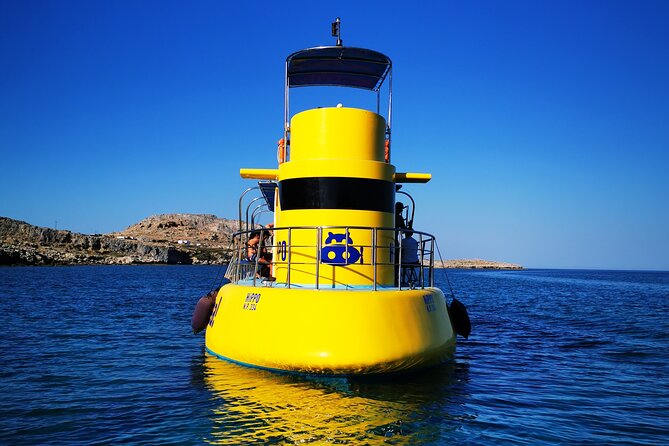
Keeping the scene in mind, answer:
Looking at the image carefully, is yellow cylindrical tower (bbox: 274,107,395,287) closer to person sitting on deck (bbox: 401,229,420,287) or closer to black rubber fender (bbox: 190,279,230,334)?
person sitting on deck (bbox: 401,229,420,287)

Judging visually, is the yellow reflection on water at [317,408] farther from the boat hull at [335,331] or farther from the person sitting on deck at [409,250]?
the person sitting on deck at [409,250]

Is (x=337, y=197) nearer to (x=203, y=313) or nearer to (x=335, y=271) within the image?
(x=335, y=271)

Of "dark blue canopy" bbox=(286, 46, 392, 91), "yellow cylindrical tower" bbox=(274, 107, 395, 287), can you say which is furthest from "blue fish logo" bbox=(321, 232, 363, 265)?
"dark blue canopy" bbox=(286, 46, 392, 91)

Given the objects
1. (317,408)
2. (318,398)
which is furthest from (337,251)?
(317,408)

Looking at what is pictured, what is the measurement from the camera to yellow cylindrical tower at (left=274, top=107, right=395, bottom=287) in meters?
11.3

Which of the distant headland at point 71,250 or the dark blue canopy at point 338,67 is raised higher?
the dark blue canopy at point 338,67

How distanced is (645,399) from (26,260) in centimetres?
11007

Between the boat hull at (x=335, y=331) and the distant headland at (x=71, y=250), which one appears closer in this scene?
the boat hull at (x=335, y=331)

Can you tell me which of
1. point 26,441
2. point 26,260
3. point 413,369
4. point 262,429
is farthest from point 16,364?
point 26,260

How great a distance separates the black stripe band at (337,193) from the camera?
1139 centimetres

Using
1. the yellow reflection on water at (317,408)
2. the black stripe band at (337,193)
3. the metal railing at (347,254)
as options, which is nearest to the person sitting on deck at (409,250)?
the metal railing at (347,254)

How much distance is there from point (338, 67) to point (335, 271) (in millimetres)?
6182

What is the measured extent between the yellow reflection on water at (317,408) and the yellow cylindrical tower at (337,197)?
2.38 m

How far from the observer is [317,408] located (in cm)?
828
